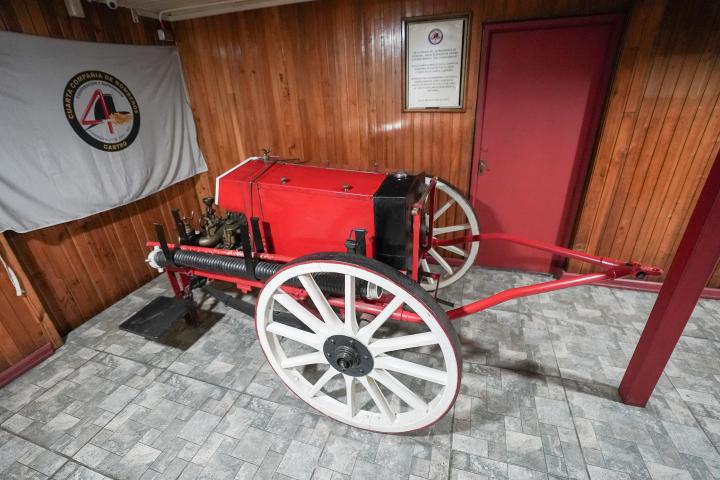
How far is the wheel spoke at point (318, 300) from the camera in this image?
5.04 ft

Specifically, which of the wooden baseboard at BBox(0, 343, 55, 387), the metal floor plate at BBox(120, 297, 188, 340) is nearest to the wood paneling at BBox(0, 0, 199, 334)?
the wooden baseboard at BBox(0, 343, 55, 387)

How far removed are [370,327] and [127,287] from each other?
110 inches

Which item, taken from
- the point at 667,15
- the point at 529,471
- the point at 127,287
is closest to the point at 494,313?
the point at 529,471

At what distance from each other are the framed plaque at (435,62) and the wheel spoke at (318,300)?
1951mm

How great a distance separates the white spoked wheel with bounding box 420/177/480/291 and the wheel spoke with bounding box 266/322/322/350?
82 centimetres

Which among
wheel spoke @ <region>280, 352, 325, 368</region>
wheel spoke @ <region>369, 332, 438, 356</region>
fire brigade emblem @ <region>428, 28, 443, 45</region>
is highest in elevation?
fire brigade emblem @ <region>428, 28, 443, 45</region>

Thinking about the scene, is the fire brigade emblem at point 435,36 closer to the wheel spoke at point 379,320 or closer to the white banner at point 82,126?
the wheel spoke at point 379,320

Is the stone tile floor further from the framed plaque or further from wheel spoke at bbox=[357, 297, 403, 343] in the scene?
the framed plaque

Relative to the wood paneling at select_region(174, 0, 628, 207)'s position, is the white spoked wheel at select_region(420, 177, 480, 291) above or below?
below

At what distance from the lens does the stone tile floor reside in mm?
1621

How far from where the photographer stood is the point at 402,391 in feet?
5.28

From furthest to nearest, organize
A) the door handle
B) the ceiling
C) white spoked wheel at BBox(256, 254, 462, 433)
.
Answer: the door handle
the ceiling
white spoked wheel at BBox(256, 254, 462, 433)

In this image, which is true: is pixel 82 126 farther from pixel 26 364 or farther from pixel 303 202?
pixel 303 202

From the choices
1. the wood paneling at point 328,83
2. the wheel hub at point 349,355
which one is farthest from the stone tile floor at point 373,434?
the wood paneling at point 328,83
